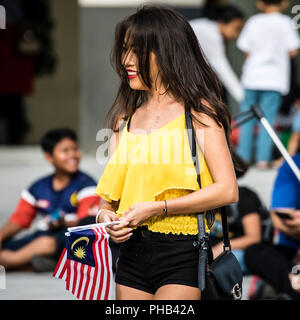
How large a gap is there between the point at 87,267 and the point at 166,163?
522 mm

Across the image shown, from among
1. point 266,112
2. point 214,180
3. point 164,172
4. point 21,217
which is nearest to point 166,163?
point 164,172

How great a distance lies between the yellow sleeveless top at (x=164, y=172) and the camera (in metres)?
2.72

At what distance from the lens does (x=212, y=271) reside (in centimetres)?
267

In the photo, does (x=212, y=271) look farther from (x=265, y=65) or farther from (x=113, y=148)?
(x=265, y=65)

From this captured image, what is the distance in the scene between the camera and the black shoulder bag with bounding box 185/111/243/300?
2.67 m

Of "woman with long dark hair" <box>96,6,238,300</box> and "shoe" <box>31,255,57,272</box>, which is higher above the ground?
"woman with long dark hair" <box>96,6,238,300</box>

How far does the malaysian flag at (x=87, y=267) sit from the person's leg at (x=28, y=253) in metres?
2.77

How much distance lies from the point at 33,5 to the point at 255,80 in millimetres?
5469

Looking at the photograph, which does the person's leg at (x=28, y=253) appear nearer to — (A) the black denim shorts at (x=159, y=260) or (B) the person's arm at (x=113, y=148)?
(B) the person's arm at (x=113, y=148)

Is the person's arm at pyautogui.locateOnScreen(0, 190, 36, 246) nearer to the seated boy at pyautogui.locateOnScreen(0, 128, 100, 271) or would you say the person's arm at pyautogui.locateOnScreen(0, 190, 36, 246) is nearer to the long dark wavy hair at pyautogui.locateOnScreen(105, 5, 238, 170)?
the seated boy at pyautogui.locateOnScreen(0, 128, 100, 271)

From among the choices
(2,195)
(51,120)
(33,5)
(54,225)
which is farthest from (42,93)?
(54,225)

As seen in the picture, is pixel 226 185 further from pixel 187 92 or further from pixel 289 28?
pixel 289 28

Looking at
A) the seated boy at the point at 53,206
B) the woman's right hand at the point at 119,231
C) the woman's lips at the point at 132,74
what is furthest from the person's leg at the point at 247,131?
the woman's right hand at the point at 119,231

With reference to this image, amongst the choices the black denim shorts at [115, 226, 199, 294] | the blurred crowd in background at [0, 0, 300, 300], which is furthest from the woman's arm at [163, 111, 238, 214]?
the blurred crowd in background at [0, 0, 300, 300]
